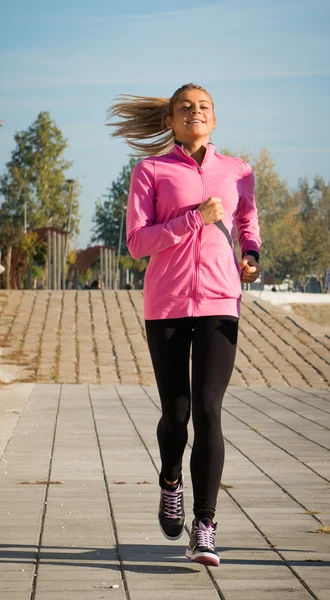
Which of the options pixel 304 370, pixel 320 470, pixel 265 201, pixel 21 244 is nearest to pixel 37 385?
pixel 304 370

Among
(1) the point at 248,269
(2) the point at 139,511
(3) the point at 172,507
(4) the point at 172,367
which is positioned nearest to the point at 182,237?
(1) the point at 248,269

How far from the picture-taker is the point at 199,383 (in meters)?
4.23

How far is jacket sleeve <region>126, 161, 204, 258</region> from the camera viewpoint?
13.8ft

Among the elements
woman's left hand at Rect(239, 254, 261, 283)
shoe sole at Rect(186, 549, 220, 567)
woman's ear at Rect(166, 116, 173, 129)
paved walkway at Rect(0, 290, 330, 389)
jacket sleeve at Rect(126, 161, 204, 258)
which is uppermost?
woman's ear at Rect(166, 116, 173, 129)

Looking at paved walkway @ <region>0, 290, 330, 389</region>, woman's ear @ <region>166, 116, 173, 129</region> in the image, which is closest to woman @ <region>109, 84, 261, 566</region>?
woman's ear @ <region>166, 116, 173, 129</region>

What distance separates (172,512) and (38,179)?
238 ft

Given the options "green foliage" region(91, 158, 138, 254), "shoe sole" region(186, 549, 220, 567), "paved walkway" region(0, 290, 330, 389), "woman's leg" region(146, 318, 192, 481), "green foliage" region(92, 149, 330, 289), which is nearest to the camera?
"shoe sole" region(186, 549, 220, 567)

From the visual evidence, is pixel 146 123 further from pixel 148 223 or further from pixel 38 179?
pixel 38 179

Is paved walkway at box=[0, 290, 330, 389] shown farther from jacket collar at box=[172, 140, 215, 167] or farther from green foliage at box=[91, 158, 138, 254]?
green foliage at box=[91, 158, 138, 254]

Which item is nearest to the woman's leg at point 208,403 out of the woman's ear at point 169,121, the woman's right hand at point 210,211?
the woman's right hand at point 210,211

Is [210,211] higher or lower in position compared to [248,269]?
higher

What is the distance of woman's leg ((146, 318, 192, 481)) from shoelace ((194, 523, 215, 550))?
40 centimetres

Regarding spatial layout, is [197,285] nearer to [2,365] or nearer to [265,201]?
[2,365]

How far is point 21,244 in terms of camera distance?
2101 inches
